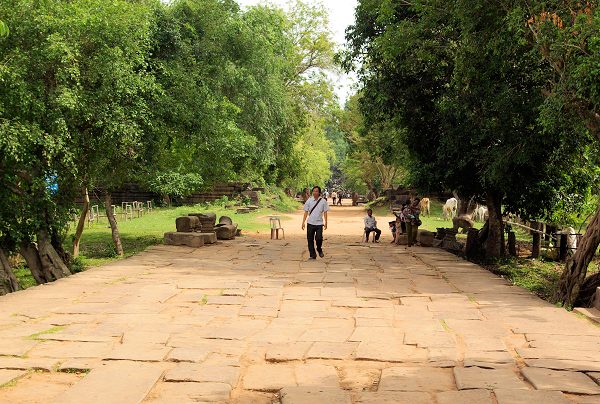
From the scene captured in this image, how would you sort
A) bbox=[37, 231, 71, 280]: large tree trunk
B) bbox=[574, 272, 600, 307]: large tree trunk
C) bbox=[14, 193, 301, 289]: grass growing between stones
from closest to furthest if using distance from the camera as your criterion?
1. bbox=[574, 272, 600, 307]: large tree trunk
2. bbox=[37, 231, 71, 280]: large tree trunk
3. bbox=[14, 193, 301, 289]: grass growing between stones

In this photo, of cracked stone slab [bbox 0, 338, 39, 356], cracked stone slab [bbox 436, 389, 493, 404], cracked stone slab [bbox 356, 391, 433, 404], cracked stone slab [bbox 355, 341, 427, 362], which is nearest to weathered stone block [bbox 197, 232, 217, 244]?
cracked stone slab [bbox 0, 338, 39, 356]

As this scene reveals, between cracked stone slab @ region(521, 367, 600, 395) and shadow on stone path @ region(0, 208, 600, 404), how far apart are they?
1 cm

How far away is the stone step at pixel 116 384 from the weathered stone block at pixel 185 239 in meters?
9.51

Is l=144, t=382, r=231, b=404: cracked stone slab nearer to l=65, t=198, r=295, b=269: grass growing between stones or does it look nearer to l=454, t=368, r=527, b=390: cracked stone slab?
l=454, t=368, r=527, b=390: cracked stone slab

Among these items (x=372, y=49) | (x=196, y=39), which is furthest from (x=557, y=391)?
(x=196, y=39)

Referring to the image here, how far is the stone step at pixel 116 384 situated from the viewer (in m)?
3.79

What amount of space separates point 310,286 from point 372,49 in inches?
351

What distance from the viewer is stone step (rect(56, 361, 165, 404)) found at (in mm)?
3795

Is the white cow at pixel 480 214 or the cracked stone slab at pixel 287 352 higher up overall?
the cracked stone slab at pixel 287 352

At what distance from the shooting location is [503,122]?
11875mm

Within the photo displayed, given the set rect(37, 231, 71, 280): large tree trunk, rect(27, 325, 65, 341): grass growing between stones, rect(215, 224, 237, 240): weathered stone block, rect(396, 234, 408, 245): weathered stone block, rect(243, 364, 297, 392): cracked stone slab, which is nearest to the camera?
rect(243, 364, 297, 392): cracked stone slab

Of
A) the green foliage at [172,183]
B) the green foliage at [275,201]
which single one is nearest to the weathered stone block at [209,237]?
the green foliage at [172,183]

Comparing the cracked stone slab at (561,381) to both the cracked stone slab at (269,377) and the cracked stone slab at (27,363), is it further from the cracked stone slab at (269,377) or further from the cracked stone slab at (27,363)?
the cracked stone slab at (27,363)

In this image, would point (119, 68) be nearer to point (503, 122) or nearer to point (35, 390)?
point (503, 122)
